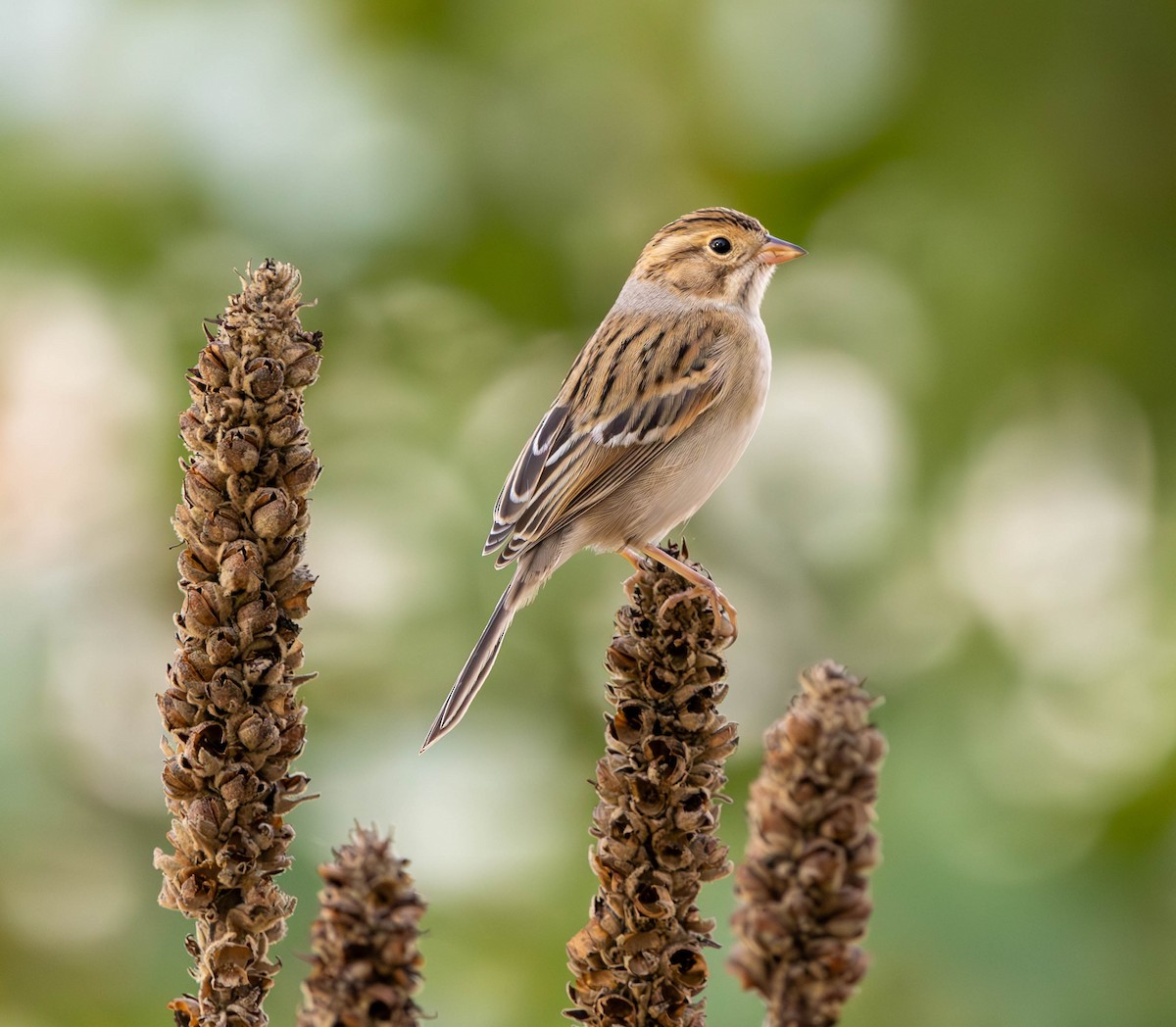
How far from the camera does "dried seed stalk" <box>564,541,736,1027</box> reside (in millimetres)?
1197

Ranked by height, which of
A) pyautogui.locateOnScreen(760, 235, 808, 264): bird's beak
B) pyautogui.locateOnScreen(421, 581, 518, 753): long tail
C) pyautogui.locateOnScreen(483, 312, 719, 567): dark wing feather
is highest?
pyautogui.locateOnScreen(760, 235, 808, 264): bird's beak

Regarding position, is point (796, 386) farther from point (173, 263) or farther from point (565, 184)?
point (173, 263)

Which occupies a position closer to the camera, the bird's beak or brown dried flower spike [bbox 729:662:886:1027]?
brown dried flower spike [bbox 729:662:886:1027]

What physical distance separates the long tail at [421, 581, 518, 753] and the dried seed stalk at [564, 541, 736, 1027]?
2.75 ft

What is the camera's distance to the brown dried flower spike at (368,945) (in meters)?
0.84

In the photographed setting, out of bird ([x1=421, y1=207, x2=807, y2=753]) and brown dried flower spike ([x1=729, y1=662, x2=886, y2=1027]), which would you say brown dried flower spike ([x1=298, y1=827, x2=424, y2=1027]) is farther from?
bird ([x1=421, y1=207, x2=807, y2=753])

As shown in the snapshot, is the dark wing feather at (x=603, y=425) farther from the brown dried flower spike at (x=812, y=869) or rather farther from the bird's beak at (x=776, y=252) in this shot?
the brown dried flower spike at (x=812, y=869)

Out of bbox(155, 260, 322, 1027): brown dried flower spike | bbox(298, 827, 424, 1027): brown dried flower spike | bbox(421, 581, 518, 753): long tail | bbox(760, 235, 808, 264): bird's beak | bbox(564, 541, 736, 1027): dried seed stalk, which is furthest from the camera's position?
bbox(760, 235, 808, 264): bird's beak

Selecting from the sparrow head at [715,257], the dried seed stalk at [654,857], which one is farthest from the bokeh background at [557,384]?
the dried seed stalk at [654,857]

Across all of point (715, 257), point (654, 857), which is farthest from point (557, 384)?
point (654, 857)

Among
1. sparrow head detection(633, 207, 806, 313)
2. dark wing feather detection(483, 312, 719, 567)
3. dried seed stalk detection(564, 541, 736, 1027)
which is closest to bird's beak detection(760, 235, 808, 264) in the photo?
sparrow head detection(633, 207, 806, 313)

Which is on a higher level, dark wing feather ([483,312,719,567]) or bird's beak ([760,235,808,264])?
bird's beak ([760,235,808,264])

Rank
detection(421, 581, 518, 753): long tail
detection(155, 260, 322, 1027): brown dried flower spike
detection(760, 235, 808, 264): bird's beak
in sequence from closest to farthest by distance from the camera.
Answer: detection(155, 260, 322, 1027): brown dried flower spike, detection(421, 581, 518, 753): long tail, detection(760, 235, 808, 264): bird's beak

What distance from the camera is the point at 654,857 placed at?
1.23 meters
